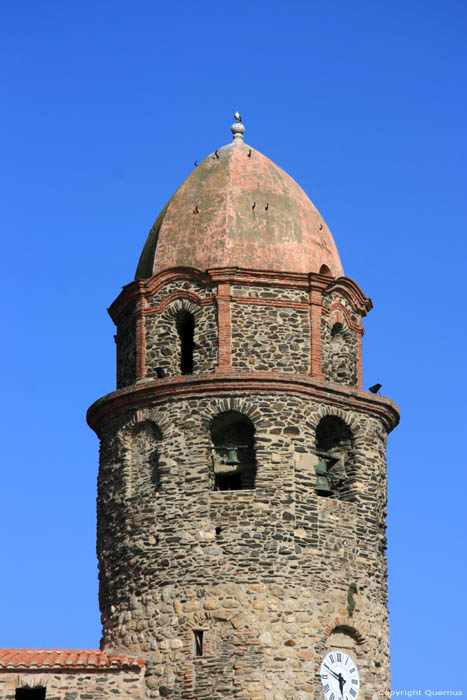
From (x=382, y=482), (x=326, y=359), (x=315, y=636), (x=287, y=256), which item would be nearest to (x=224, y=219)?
(x=287, y=256)

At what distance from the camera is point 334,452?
34.3 m

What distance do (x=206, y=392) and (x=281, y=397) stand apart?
1.59 meters

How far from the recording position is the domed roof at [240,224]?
3497cm

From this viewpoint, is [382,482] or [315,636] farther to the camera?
[382,482]

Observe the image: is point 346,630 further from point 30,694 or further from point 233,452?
point 30,694

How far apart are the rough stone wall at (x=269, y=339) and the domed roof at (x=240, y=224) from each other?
107 centimetres

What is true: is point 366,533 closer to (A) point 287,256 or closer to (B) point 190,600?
(B) point 190,600

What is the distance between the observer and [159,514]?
108 ft

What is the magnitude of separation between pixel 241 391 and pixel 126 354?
372 centimetres

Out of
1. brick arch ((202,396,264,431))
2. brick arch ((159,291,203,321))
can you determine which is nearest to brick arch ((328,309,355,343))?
brick arch ((159,291,203,321))

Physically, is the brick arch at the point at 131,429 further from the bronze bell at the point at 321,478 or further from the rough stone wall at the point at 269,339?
the bronze bell at the point at 321,478

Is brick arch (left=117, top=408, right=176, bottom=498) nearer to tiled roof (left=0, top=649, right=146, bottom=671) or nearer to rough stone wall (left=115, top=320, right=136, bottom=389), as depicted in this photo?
rough stone wall (left=115, top=320, right=136, bottom=389)

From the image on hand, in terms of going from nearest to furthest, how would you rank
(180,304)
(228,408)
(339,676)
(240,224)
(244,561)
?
(244,561), (339,676), (228,408), (180,304), (240,224)

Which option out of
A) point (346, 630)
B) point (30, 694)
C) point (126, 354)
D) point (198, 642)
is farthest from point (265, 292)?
point (30, 694)
